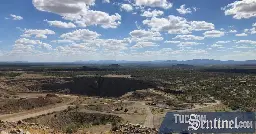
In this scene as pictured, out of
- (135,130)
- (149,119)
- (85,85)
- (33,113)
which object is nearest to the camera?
(135,130)

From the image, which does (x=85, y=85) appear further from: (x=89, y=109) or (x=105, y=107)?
(x=89, y=109)

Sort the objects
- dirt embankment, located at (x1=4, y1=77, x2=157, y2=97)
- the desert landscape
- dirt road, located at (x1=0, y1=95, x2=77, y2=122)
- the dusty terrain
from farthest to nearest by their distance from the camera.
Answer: dirt embankment, located at (x1=4, y1=77, x2=157, y2=97), dirt road, located at (x1=0, y1=95, x2=77, y2=122), the desert landscape, the dusty terrain

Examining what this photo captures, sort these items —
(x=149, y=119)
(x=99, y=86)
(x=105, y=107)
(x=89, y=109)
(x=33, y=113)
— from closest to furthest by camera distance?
(x=149, y=119) → (x=33, y=113) → (x=89, y=109) → (x=105, y=107) → (x=99, y=86)

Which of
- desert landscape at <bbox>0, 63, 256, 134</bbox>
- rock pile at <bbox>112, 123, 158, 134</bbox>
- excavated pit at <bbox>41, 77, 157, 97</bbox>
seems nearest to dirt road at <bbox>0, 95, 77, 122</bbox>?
desert landscape at <bbox>0, 63, 256, 134</bbox>

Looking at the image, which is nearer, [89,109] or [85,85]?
[89,109]

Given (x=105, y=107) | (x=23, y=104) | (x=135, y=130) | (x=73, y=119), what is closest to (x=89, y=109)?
(x=105, y=107)

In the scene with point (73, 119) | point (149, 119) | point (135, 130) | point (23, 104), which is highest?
point (135, 130)

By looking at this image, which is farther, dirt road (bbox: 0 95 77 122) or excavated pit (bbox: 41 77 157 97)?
excavated pit (bbox: 41 77 157 97)

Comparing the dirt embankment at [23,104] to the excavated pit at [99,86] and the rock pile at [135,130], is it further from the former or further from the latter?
the rock pile at [135,130]

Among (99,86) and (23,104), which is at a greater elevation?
(23,104)

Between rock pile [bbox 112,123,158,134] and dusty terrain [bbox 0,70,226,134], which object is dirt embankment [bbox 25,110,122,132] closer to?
dusty terrain [bbox 0,70,226,134]
